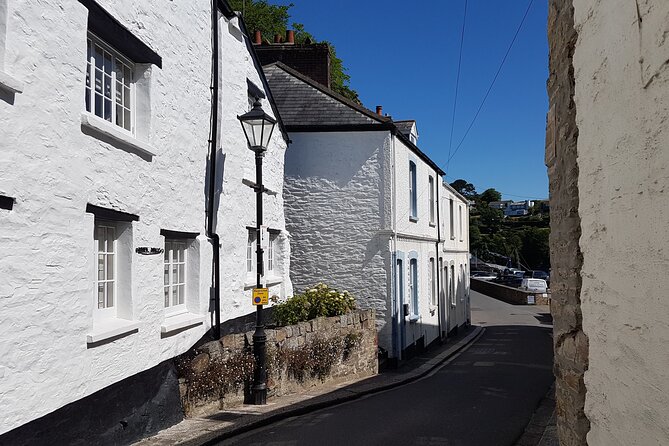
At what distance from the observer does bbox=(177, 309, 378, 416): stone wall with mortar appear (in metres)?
8.88

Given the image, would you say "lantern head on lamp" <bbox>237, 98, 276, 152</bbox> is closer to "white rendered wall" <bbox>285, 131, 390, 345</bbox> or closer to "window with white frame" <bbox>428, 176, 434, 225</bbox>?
"white rendered wall" <bbox>285, 131, 390, 345</bbox>

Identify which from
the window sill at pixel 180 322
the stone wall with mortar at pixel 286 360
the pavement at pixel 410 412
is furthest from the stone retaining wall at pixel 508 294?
the window sill at pixel 180 322

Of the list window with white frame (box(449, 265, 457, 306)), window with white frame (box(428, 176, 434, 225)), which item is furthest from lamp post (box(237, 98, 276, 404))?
window with white frame (box(449, 265, 457, 306))

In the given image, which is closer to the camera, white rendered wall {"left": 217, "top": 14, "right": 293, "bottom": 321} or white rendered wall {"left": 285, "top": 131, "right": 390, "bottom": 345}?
white rendered wall {"left": 217, "top": 14, "right": 293, "bottom": 321}

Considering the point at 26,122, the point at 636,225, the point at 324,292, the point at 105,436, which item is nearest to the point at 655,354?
the point at 636,225

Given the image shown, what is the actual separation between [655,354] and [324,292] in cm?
1102

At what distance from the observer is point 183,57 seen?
9047 millimetres

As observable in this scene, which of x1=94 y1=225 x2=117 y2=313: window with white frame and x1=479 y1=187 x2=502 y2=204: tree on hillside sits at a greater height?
x1=479 y1=187 x2=502 y2=204: tree on hillside

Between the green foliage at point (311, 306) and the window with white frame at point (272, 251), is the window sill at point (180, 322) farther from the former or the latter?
the window with white frame at point (272, 251)

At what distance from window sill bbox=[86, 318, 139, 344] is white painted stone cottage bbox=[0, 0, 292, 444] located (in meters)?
0.03

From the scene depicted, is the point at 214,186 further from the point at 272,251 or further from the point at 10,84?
the point at 10,84

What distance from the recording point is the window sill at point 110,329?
21.3 feet

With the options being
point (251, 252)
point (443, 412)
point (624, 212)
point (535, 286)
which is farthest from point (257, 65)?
point (535, 286)

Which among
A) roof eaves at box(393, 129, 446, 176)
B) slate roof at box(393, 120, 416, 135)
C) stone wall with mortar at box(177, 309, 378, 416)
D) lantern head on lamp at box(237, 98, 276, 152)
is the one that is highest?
slate roof at box(393, 120, 416, 135)
